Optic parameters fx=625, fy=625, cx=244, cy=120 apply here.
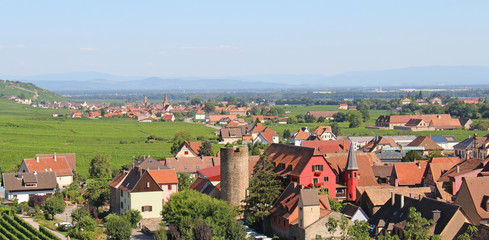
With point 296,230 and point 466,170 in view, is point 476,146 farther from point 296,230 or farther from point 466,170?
point 296,230

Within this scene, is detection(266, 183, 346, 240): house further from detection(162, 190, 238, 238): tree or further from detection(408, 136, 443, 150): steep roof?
detection(408, 136, 443, 150): steep roof

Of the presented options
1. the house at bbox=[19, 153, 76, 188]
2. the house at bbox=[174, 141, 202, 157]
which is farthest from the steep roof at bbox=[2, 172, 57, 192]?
the house at bbox=[174, 141, 202, 157]

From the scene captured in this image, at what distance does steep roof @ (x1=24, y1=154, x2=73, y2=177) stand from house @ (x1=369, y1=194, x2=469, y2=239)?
1478 inches

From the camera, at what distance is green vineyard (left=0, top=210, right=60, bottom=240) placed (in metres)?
44.8

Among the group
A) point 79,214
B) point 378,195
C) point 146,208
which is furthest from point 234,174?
point 79,214

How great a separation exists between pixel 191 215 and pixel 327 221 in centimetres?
981

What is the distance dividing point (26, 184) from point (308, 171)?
2794cm

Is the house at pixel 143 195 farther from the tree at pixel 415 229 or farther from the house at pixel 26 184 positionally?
the tree at pixel 415 229

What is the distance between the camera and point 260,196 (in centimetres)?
4681

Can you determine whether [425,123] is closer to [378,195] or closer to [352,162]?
[352,162]

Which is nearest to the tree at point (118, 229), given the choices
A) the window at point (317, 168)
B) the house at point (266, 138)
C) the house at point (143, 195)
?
the house at point (143, 195)

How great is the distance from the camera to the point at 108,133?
5187 inches

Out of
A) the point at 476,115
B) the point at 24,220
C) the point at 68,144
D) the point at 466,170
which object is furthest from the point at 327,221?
the point at 476,115

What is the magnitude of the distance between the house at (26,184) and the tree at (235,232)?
2564 centimetres
